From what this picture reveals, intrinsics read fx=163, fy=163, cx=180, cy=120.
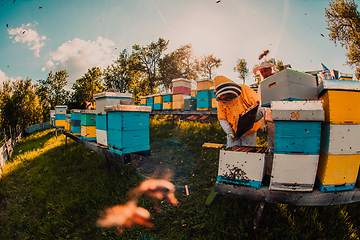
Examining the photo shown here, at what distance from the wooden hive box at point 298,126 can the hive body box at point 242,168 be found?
8.9 inches

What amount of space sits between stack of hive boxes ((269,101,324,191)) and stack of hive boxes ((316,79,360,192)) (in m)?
0.10

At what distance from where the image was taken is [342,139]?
1.52m

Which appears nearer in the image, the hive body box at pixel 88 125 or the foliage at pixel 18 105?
the hive body box at pixel 88 125

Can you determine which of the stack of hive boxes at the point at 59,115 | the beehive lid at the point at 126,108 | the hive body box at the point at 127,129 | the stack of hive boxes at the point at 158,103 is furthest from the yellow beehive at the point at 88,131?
the stack of hive boxes at the point at 59,115

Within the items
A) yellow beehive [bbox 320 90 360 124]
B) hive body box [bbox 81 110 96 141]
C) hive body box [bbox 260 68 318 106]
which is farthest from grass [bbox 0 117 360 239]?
hive body box [bbox 260 68 318 106]

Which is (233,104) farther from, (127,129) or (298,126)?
(127,129)

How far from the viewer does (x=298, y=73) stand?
183cm

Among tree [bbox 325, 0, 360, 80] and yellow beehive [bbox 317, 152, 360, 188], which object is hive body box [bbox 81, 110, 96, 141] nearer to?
yellow beehive [bbox 317, 152, 360, 188]

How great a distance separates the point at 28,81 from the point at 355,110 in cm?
2493

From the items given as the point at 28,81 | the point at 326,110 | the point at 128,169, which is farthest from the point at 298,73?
the point at 28,81

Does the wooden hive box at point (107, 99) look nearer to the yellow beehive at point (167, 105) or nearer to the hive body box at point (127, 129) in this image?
the hive body box at point (127, 129)

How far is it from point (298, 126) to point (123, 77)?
19.9 metres

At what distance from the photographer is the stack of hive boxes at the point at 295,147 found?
1.54 m

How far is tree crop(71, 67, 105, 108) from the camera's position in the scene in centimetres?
2017
